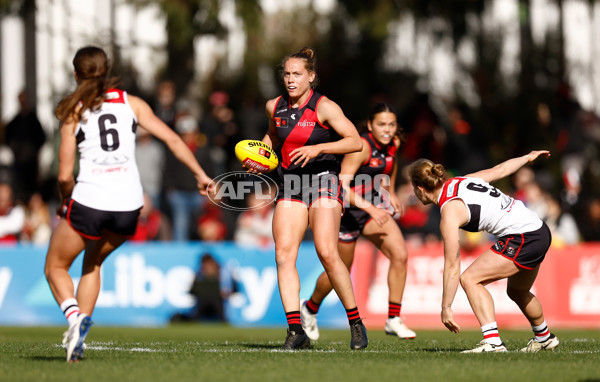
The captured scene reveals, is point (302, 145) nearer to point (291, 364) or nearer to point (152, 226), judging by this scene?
point (291, 364)

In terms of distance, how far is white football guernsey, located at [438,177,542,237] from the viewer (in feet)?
25.1

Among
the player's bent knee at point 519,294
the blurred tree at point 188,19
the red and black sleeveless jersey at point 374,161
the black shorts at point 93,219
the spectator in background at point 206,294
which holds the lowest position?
the spectator in background at point 206,294

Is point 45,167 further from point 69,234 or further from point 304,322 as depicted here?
point 69,234

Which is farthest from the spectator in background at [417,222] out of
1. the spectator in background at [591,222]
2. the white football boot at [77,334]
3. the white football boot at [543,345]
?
the white football boot at [77,334]

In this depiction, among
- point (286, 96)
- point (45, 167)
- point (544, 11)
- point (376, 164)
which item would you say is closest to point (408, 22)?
point (544, 11)

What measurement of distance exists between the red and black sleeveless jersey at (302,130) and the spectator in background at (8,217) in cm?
935

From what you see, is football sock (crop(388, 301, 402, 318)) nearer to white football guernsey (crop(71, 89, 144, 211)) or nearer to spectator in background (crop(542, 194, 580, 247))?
white football guernsey (crop(71, 89, 144, 211))

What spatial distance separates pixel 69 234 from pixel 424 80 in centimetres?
1552

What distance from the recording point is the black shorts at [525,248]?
303 inches

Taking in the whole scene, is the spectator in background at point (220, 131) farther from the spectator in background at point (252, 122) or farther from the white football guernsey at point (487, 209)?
the white football guernsey at point (487, 209)

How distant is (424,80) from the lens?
2164 cm

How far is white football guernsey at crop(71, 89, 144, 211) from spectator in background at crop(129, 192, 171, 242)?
369 inches

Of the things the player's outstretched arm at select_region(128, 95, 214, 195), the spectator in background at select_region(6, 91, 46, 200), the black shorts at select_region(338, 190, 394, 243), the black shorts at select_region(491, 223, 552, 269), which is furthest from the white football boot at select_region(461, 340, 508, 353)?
the spectator in background at select_region(6, 91, 46, 200)

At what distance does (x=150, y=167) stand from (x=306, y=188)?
9.11 meters
